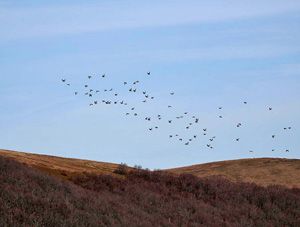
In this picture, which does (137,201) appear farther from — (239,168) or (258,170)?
(239,168)

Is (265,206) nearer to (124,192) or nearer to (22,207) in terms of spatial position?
(124,192)

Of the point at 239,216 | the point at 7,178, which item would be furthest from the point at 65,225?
the point at 239,216

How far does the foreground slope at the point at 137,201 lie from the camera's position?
1611 cm

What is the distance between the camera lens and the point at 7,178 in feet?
60.1

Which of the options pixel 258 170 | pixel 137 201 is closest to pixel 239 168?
pixel 258 170

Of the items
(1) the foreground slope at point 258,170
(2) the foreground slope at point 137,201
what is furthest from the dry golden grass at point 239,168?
(2) the foreground slope at point 137,201

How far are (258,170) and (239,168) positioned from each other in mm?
1644

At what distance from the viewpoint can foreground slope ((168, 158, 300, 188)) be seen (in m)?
32.2

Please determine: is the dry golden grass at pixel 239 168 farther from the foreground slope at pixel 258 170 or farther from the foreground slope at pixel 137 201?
the foreground slope at pixel 137 201

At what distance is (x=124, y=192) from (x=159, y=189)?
1927 millimetres

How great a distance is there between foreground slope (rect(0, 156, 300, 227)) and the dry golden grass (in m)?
3.14

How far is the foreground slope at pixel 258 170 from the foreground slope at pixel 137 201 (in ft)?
18.0

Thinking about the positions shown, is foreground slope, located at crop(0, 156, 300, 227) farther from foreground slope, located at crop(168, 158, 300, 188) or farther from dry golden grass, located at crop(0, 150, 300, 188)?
foreground slope, located at crop(168, 158, 300, 188)

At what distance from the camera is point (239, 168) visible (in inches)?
1446
